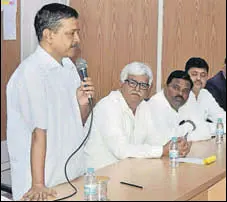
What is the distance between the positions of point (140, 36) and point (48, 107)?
1.15 meters

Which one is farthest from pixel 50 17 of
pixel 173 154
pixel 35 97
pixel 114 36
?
pixel 114 36

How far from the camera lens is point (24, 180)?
2475 millimetres

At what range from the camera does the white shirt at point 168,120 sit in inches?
120

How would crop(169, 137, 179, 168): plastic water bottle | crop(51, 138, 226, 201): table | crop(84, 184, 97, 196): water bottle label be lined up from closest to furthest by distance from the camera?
1. crop(84, 184, 97, 196): water bottle label
2. crop(51, 138, 226, 201): table
3. crop(169, 137, 179, 168): plastic water bottle

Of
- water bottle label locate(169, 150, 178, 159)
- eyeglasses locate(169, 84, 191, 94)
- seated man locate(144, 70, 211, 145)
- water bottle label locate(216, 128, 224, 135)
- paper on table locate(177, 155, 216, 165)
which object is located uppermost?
eyeglasses locate(169, 84, 191, 94)

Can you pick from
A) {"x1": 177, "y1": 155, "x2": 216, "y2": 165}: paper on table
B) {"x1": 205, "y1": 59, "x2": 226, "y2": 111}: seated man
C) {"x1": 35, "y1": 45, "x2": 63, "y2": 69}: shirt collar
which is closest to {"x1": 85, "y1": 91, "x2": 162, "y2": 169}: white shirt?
{"x1": 177, "y1": 155, "x2": 216, "y2": 165}: paper on table

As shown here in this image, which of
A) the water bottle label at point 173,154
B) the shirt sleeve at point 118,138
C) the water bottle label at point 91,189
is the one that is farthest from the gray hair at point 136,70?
the water bottle label at point 91,189

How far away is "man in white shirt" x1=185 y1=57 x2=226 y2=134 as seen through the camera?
304 cm

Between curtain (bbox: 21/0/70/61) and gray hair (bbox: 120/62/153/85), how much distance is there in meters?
0.60

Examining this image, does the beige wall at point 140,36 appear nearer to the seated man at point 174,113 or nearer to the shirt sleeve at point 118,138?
the seated man at point 174,113

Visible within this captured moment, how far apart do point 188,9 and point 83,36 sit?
28.6 inches

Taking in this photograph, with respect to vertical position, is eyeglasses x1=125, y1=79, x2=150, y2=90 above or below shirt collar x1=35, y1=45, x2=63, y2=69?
below

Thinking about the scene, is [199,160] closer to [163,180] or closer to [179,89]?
[163,180]

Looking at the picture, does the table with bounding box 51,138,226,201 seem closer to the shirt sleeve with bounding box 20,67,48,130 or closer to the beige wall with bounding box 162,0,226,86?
the shirt sleeve with bounding box 20,67,48,130
